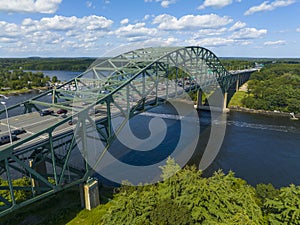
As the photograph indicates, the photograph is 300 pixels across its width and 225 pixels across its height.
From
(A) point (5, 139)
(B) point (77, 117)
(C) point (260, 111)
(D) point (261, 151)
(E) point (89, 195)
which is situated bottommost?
(D) point (261, 151)

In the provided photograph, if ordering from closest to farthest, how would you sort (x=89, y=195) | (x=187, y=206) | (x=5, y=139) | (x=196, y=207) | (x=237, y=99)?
(x=196, y=207), (x=187, y=206), (x=5, y=139), (x=89, y=195), (x=237, y=99)

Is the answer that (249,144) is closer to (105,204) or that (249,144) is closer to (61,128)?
(105,204)

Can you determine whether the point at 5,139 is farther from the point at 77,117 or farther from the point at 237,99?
the point at 237,99

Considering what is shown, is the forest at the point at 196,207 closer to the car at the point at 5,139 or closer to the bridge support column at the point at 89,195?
the bridge support column at the point at 89,195

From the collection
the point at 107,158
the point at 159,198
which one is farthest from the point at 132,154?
the point at 159,198

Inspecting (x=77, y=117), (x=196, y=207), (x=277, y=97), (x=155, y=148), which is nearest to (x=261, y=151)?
(x=155, y=148)

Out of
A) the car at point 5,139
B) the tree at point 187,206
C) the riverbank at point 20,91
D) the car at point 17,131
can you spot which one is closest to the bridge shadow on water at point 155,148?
the car at point 17,131
